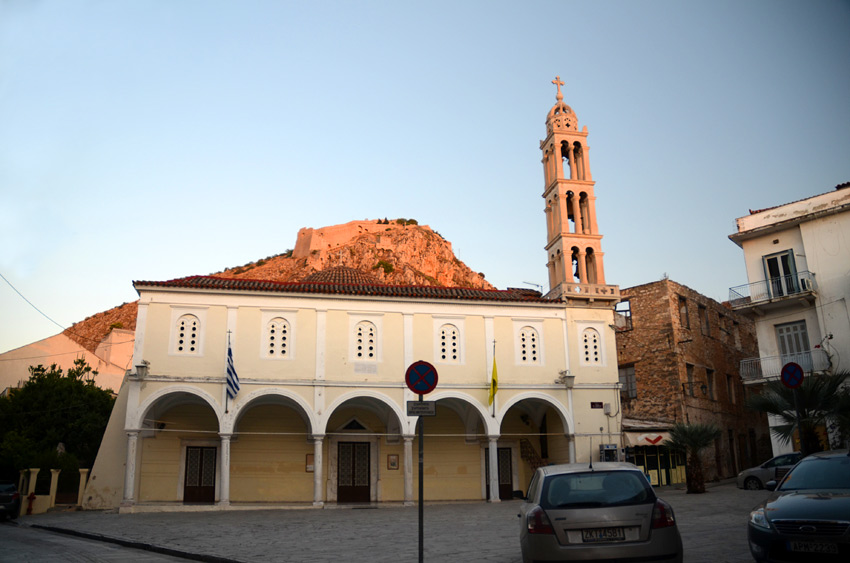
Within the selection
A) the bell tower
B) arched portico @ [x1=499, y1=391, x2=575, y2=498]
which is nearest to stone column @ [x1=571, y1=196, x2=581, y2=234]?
the bell tower

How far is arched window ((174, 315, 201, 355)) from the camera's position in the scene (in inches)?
896

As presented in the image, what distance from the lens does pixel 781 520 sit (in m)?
6.90

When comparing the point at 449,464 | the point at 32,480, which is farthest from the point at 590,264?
the point at 32,480

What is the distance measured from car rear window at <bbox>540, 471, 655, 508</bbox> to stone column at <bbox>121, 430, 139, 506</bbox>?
59.1 ft

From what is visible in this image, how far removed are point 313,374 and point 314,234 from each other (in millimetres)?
66414

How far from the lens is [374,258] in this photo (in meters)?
84.8

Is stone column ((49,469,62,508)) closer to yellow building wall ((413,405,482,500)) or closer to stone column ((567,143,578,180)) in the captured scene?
yellow building wall ((413,405,482,500))

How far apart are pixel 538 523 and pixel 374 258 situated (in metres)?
78.7

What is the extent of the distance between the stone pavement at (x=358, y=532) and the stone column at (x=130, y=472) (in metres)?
0.68

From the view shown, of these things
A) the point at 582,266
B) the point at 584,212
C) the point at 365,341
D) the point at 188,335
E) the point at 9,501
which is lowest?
the point at 9,501

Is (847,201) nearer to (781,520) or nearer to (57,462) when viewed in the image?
(781,520)

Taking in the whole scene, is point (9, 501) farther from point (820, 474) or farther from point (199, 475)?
point (820, 474)

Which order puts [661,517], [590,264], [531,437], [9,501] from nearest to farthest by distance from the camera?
1. [661,517]
2. [9,501]
3. [531,437]
4. [590,264]

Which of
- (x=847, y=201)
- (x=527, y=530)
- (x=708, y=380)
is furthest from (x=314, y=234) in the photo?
(x=527, y=530)
